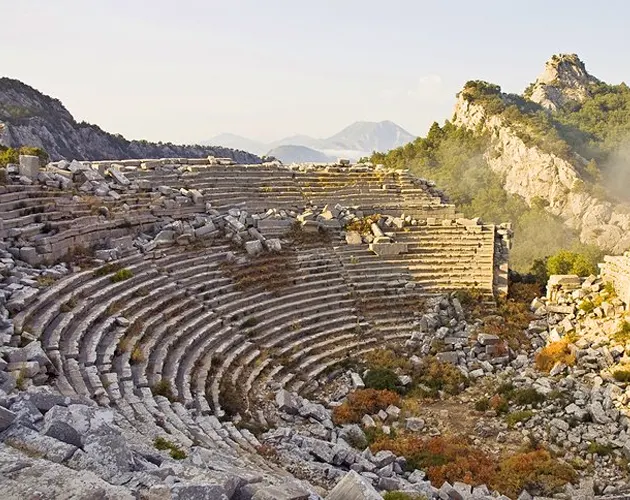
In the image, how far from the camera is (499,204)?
47844 mm

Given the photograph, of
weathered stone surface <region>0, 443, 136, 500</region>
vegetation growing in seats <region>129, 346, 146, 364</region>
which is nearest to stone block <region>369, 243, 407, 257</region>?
vegetation growing in seats <region>129, 346, 146, 364</region>

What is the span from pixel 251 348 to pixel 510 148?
43.8 meters

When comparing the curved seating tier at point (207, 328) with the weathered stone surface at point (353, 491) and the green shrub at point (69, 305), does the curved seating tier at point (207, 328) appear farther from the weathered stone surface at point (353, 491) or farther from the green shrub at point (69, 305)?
the weathered stone surface at point (353, 491)

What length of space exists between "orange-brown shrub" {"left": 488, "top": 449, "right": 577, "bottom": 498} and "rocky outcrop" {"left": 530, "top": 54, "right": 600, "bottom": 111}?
2534 inches

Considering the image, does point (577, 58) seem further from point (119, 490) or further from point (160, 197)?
point (119, 490)

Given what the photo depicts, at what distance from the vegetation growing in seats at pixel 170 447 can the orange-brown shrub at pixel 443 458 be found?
15.4 feet

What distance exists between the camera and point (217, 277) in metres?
15.7

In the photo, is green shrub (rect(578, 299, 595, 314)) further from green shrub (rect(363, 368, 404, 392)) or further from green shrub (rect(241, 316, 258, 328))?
green shrub (rect(241, 316, 258, 328))

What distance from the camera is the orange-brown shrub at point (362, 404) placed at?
472 inches

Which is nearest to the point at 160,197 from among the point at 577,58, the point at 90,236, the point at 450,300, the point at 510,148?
the point at 90,236

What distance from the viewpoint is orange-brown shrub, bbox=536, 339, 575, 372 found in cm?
1480

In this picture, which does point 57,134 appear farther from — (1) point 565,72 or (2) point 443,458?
(1) point 565,72

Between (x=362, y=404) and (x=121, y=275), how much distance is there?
20.2 feet

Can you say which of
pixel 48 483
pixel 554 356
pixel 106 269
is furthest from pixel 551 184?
pixel 48 483
